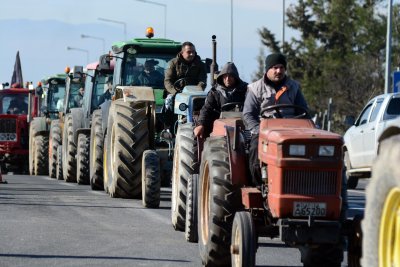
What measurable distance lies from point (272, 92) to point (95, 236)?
143 inches

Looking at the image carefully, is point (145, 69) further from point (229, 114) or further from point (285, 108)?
point (285, 108)

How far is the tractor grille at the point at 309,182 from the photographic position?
440 inches

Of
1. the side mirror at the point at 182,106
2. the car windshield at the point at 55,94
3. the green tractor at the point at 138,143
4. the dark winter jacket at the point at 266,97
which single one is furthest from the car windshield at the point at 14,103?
the dark winter jacket at the point at 266,97

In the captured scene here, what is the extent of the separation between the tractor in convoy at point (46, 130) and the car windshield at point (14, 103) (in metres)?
2.27

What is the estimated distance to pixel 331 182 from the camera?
11211 millimetres

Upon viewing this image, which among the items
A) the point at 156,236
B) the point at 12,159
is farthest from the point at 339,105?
the point at 156,236

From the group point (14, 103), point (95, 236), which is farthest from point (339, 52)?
point (95, 236)

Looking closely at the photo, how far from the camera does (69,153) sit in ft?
94.7

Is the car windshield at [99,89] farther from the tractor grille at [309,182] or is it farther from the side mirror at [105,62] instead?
the tractor grille at [309,182]

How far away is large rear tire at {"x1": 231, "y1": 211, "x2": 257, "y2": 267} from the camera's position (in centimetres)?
1121

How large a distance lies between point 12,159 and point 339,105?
37.7 m

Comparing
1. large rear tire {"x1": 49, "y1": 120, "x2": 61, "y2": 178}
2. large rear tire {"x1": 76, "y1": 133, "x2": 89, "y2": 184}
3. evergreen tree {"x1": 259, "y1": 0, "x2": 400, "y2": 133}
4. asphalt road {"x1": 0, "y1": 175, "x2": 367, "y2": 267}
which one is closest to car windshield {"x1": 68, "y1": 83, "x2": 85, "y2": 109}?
large rear tire {"x1": 49, "y1": 120, "x2": 61, "y2": 178}

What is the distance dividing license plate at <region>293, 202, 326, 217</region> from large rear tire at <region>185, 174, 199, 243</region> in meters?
3.71

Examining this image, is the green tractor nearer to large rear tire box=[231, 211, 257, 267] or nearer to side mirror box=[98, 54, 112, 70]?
side mirror box=[98, 54, 112, 70]
